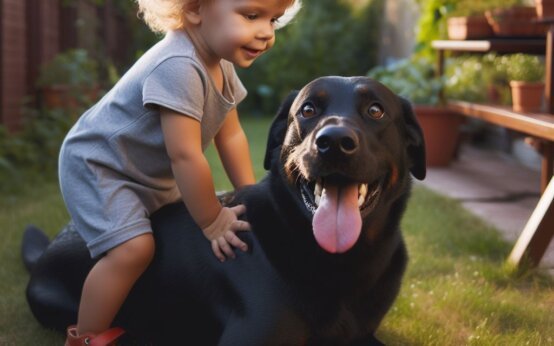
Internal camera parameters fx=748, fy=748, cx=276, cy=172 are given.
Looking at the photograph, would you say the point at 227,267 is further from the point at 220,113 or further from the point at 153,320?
the point at 220,113

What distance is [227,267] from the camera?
2.29m

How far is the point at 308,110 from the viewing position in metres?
2.20

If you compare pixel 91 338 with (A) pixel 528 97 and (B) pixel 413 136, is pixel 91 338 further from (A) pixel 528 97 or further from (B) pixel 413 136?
(A) pixel 528 97

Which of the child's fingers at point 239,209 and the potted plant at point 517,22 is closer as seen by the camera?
the child's fingers at point 239,209

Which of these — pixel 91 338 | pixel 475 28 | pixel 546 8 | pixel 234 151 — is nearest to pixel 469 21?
pixel 475 28

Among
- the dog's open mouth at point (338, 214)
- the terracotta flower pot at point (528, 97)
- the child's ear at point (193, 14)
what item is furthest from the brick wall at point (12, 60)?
the dog's open mouth at point (338, 214)

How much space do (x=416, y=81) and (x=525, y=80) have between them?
1.26 m

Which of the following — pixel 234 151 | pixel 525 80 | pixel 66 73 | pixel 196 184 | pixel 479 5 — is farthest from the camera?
pixel 66 73

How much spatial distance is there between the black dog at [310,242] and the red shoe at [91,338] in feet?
0.42

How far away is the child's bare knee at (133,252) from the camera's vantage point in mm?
2330

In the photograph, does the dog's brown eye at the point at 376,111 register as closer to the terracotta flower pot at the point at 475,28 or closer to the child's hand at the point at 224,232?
the child's hand at the point at 224,232

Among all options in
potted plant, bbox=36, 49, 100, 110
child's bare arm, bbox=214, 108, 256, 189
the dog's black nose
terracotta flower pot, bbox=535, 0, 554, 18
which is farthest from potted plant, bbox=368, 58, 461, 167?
the dog's black nose

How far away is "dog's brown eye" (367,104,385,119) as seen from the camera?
216cm

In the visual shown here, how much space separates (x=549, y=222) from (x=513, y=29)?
2968 millimetres
